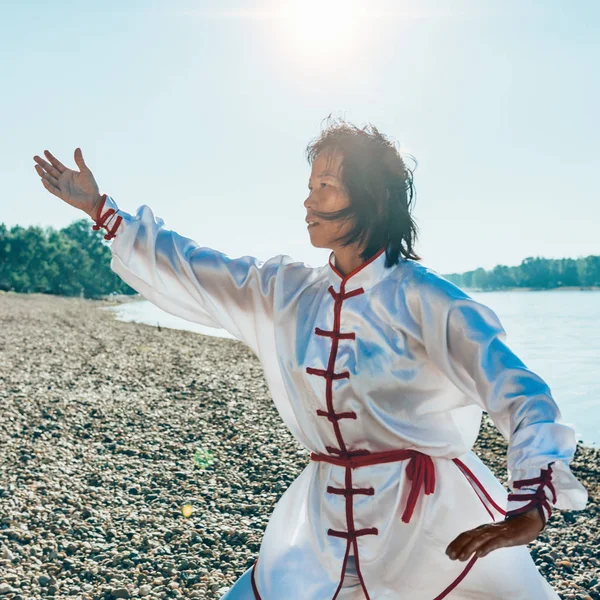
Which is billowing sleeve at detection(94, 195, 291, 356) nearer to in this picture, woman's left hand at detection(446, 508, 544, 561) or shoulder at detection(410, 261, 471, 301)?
shoulder at detection(410, 261, 471, 301)

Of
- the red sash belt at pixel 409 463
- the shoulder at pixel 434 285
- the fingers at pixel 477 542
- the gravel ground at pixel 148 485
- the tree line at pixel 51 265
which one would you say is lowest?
the gravel ground at pixel 148 485

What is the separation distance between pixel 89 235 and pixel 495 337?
90.9 metres

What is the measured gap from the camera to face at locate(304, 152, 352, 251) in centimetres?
223

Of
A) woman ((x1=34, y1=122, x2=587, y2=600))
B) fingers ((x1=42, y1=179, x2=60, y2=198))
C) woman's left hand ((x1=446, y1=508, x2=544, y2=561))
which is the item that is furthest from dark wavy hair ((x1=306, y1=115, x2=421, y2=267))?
fingers ((x1=42, y1=179, x2=60, y2=198))

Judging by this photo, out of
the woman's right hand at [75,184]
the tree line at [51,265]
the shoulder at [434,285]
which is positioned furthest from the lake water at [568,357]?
the tree line at [51,265]

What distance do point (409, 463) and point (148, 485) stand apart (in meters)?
5.04

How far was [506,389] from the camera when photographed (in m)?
1.81

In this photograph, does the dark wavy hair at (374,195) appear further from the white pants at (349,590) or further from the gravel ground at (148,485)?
the gravel ground at (148,485)

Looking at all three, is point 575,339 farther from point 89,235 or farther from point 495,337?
point 89,235

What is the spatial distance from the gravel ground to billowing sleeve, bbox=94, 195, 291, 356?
2.67m

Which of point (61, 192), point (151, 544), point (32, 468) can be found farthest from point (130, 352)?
point (61, 192)

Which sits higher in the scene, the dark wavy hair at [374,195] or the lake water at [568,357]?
the dark wavy hair at [374,195]

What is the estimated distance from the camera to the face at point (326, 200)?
2.23m

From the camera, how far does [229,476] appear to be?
7.03m
